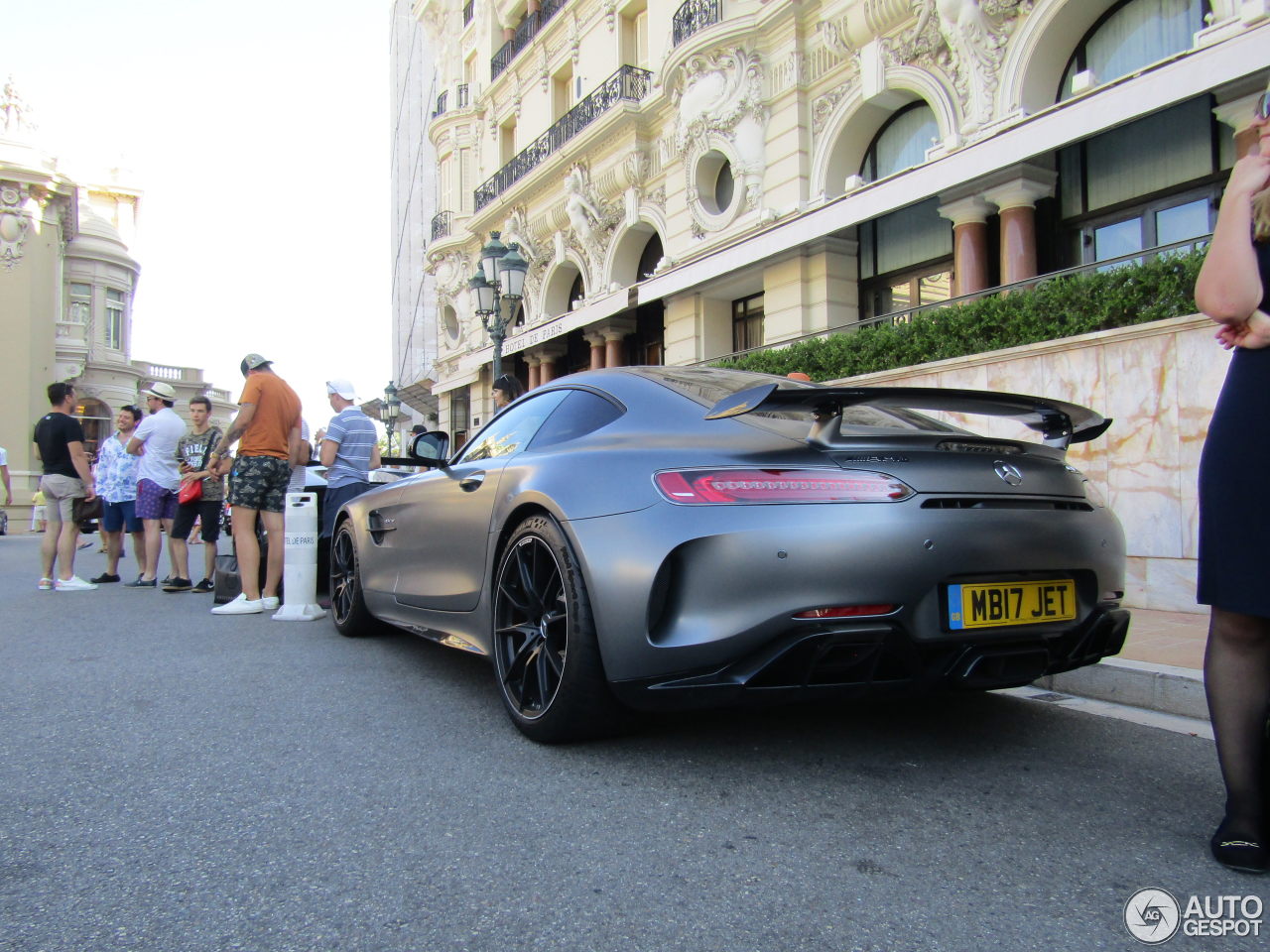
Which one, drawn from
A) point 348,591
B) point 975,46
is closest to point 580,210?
point 975,46

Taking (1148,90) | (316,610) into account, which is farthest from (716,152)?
(316,610)

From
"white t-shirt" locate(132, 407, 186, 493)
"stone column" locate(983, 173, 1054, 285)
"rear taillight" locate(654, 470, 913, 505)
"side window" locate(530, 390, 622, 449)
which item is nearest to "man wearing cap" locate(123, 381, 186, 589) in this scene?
"white t-shirt" locate(132, 407, 186, 493)

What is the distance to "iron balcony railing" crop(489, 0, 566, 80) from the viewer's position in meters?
22.6

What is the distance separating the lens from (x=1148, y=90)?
8219mm

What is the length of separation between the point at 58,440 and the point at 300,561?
371 centimetres

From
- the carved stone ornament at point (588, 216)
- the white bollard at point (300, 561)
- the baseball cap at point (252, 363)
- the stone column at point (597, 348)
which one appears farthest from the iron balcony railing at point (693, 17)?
the white bollard at point (300, 561)

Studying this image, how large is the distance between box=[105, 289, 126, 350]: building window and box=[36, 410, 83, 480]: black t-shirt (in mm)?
39669

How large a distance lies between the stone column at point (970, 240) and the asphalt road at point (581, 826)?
364 inches

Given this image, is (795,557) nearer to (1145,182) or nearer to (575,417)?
(575,417)

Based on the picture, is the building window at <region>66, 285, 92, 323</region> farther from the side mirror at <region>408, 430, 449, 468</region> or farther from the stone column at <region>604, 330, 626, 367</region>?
the side mirror at <region>408, 430, 449, 468</region>

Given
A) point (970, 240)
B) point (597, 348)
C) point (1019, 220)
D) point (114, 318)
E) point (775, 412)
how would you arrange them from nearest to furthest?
point (775, 412), point (1019, 220), point (970, 240), point (597, 348), point (114, 318)

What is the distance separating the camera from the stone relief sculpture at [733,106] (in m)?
14.6

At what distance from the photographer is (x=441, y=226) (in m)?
27.9

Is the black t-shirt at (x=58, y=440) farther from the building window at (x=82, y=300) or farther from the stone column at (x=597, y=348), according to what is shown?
the building window at (x=82, y=300)
